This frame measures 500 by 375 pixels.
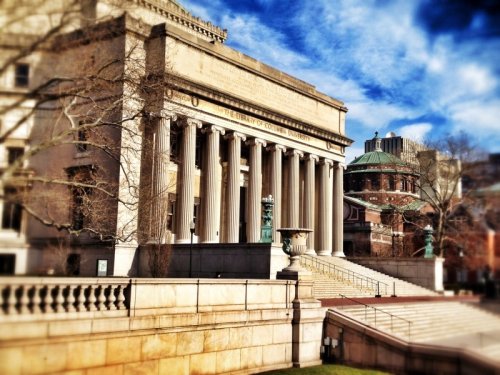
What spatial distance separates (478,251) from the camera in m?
3.05

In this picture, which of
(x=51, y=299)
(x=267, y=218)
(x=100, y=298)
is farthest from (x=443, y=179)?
(x=267, y=218)

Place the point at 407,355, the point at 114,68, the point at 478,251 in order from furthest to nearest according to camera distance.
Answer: the point at 114,68 → the point at 407,355 → the point at 478,251

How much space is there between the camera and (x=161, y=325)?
42.3ft

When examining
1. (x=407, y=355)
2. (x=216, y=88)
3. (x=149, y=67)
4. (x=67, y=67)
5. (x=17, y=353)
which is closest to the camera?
(x=407, y=355)

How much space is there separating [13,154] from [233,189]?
3357cm

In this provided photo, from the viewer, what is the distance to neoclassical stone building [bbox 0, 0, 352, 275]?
16.7 m

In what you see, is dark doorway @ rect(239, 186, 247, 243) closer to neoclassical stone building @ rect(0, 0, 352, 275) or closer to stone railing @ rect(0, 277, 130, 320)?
neoclassical stone building @ rect(0, 0, 352, 275)

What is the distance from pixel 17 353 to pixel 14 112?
2051 mm

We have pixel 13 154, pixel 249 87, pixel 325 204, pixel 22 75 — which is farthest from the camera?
pixel 325 204

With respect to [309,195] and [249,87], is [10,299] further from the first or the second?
[309,195]

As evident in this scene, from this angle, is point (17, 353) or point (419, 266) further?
point (419, 266)

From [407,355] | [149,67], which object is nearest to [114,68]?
[149,67]

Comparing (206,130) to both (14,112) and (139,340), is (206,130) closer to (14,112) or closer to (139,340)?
(139,340)

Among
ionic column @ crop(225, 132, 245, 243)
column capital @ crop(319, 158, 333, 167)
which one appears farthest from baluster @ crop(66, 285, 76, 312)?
column capital @ crop(319, 158, 333, 167)
